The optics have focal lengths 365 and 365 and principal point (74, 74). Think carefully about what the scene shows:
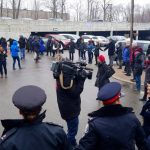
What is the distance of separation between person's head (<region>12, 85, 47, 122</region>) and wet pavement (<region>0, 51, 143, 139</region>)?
16.0 ft

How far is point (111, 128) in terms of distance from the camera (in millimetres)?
3795

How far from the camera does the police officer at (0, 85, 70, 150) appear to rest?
124 inches

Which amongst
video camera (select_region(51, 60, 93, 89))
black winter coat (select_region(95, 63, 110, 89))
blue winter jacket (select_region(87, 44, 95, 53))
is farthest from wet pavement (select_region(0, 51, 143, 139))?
blue winter jacket (select_region(87, 44, 95, 53))

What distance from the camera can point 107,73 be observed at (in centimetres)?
1091

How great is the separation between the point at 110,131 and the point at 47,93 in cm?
940

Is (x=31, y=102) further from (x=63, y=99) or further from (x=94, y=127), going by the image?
(x=63, y=99)

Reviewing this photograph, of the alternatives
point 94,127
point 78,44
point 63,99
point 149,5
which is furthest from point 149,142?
point 149,5

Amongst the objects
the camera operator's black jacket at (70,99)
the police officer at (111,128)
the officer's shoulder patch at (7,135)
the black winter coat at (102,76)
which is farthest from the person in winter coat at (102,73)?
the officer's shoulder patch at (7,135)

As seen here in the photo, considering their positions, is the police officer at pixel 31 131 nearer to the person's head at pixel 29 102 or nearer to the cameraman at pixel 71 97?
the person's head at pixel 29 102

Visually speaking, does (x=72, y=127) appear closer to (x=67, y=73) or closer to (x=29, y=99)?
(x=67, y=73)

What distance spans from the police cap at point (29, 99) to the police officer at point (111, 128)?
77 cm

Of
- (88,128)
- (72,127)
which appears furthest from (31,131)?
(72,127)

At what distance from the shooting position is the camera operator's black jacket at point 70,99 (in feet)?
22.7

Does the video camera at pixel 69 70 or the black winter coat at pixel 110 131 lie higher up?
the video camera at pixel 69 70
